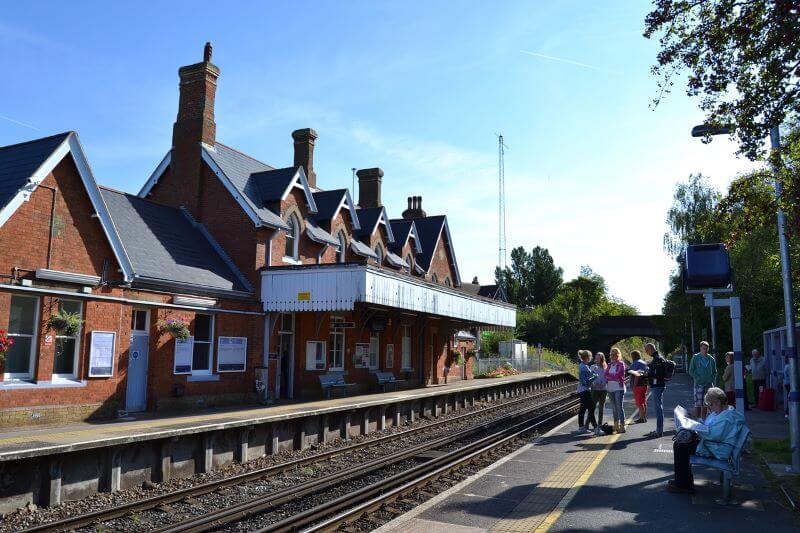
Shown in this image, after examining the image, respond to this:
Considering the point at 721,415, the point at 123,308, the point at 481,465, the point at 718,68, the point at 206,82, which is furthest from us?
the point at 206,82

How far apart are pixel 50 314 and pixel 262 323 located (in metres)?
6.91

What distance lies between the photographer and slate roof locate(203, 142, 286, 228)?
1996cm

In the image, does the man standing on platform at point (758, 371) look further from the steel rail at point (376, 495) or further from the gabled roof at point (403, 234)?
the gabled roof at point (403, 234)

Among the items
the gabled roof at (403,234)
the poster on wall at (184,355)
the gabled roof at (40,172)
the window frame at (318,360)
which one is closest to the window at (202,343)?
the poster on wall at (184,355)

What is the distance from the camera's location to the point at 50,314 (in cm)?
1291

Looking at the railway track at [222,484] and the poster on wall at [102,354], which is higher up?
the poster on wall at [102,354]

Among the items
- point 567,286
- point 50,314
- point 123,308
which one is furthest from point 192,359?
point 567,286

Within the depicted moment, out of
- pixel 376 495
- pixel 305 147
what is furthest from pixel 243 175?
pixel 376 495

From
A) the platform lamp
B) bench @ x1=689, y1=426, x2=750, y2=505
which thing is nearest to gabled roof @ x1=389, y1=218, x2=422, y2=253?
the platform lamp

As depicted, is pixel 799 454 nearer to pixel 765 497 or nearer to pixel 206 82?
pixel 765 497

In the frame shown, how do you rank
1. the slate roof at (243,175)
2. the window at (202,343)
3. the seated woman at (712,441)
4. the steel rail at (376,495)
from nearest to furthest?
1. the steel rail at (376,495)
2. the seated woman at (712,441)
3. the window at (202,343)
4. the slate roof at (243,175)

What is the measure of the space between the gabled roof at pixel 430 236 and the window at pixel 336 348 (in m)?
10.8

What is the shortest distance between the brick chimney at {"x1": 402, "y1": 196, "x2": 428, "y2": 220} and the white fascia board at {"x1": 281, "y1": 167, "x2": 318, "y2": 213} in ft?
50.6

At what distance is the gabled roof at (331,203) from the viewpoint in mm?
23531
